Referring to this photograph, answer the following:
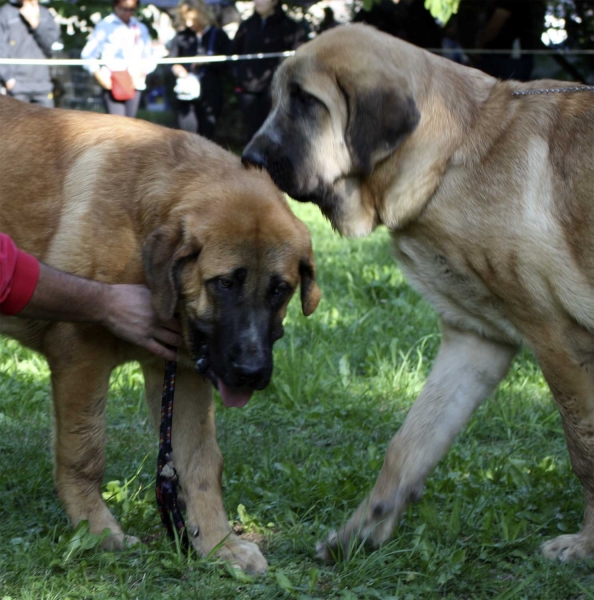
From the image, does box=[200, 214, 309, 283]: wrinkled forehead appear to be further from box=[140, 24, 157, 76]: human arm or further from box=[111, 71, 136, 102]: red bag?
box=[140, 24, 157, 76]: human arm

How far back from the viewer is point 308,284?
335 centimetres

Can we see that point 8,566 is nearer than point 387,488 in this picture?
Yes

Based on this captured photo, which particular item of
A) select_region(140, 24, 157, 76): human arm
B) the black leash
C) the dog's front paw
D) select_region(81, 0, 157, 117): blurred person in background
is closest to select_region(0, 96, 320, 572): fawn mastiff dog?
the black leash

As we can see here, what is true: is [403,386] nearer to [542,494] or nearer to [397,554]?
[542,494]

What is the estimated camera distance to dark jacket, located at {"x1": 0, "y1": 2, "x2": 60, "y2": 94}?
1071 centimetres

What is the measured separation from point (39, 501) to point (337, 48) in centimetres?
209

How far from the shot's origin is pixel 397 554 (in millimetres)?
3346

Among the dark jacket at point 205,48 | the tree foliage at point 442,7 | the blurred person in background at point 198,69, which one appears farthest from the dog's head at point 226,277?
the dark jacket at point 205,48

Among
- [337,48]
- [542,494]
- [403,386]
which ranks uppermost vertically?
[337,48]

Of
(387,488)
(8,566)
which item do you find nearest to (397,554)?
(387,488)

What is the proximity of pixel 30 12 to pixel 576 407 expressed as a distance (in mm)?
9061

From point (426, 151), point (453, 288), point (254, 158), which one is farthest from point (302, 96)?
point (453, 288)

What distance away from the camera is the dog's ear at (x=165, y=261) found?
10.0 feet

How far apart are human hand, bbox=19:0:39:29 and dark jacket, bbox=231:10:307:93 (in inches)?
138
